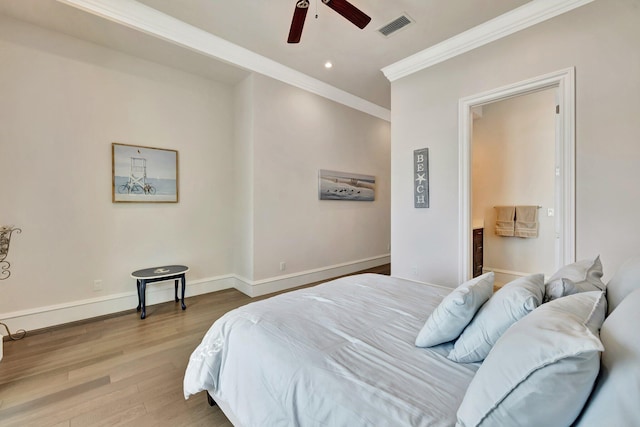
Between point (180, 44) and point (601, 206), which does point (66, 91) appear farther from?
point (601, 206)

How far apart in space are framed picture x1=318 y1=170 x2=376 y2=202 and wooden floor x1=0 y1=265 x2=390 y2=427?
2562mm

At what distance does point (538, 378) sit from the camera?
2.17 feet

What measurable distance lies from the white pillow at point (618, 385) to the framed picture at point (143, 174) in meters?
3.97

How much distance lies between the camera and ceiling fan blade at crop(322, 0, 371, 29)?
2148 millimetres

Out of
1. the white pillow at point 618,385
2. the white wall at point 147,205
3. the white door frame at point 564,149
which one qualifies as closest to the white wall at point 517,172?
the white door frame at point 564,149

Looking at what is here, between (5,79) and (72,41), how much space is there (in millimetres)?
734

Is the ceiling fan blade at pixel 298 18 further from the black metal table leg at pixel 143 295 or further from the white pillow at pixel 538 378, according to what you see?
the black metal table leg at pixel 143 295

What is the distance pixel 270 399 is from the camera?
1135mm

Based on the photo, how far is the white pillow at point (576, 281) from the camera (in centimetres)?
122

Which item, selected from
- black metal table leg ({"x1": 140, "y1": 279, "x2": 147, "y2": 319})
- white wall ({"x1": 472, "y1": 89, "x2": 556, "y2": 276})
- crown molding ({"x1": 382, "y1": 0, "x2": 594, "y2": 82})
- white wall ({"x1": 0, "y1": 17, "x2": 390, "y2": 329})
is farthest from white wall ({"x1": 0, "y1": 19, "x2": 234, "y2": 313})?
white wall ({"x1": 472, "y1": 89, "x2": 556, "y2": 276})

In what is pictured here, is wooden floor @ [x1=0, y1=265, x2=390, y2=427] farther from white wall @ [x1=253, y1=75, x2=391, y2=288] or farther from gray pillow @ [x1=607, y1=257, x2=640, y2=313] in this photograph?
gray pillow @ [x1=607, y1=257, x2=640, y2=313]

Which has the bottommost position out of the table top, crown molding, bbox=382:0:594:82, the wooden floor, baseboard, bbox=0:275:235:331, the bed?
the wooden floor

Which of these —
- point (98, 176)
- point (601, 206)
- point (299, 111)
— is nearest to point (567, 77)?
point (601, 206)

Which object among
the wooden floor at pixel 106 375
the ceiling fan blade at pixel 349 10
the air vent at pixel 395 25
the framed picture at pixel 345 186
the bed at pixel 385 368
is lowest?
the wooden floor at pixel 106 375
